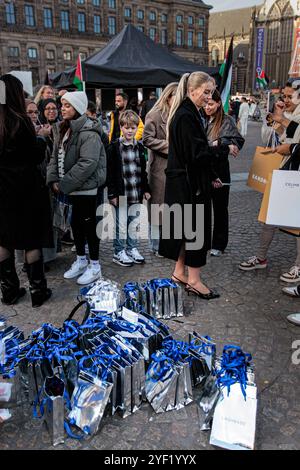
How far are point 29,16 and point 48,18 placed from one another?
3.26m

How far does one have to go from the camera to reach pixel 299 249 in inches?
167

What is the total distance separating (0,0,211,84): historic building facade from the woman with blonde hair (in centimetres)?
5947

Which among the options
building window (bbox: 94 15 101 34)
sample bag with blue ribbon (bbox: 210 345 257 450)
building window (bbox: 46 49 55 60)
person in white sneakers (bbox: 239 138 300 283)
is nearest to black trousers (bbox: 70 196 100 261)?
person in white sneakers (bbox: 239 138 300 283)

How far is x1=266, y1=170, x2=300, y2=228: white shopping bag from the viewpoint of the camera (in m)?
3.29

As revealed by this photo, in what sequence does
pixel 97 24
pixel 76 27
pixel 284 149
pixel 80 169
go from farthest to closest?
pixel 97 24, pixel 76 27, pixel 80 169, pixel 284 149

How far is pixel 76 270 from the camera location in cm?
446

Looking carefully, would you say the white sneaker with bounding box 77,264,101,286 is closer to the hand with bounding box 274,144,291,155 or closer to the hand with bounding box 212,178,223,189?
the hand with bounding box 212,178,223,189

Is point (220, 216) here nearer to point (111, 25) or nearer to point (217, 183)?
point (217, 183)

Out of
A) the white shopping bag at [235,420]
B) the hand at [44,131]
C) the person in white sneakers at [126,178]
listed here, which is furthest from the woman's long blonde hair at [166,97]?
the white shopping bag at [235,420]

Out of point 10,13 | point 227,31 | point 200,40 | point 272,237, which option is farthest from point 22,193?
point 227,31

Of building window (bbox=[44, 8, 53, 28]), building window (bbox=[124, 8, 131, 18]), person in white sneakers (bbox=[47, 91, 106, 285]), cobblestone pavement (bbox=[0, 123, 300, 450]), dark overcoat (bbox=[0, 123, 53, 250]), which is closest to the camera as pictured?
cobblestone pavement (bbox=[0, 123, 300, 450])

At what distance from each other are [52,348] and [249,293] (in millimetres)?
2233

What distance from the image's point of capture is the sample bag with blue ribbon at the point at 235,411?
2.17m
